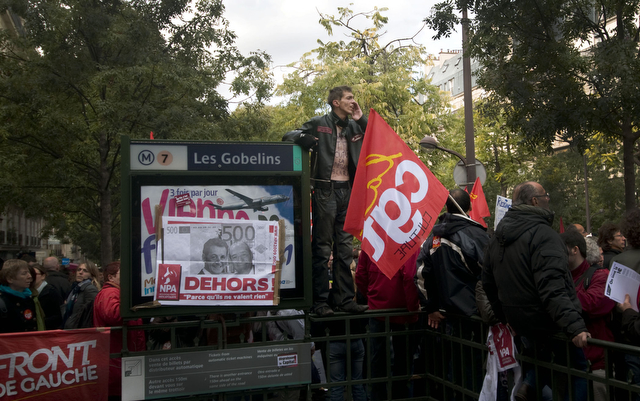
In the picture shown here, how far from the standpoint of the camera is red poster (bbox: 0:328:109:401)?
4004 mm

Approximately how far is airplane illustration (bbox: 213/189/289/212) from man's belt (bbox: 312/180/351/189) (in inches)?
29.2

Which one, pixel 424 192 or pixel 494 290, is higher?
pixel 424 192

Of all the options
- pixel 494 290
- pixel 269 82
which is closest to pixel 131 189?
pixel 494 290

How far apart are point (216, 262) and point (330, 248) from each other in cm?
117

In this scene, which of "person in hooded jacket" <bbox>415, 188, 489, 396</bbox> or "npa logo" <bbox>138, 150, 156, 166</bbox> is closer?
"npa logo" <bbox>138, 150, 156, 166</bbox>

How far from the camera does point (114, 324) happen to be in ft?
16.4

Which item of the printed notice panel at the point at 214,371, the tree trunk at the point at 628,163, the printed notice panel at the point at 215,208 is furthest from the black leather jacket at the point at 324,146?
the tree trunk at the point at 628,163

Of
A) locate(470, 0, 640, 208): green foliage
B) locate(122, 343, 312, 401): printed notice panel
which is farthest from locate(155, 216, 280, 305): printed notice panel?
locate(470, 0, 640, 208): green foliage

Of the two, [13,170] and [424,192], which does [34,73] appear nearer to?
[13,170]

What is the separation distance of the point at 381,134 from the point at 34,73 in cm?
1307

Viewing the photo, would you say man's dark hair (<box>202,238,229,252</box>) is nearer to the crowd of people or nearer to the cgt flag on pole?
the crowd of people

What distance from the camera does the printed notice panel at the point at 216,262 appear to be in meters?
4.16

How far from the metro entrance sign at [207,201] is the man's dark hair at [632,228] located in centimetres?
251

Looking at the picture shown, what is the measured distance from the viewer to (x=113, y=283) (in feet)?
17.7
